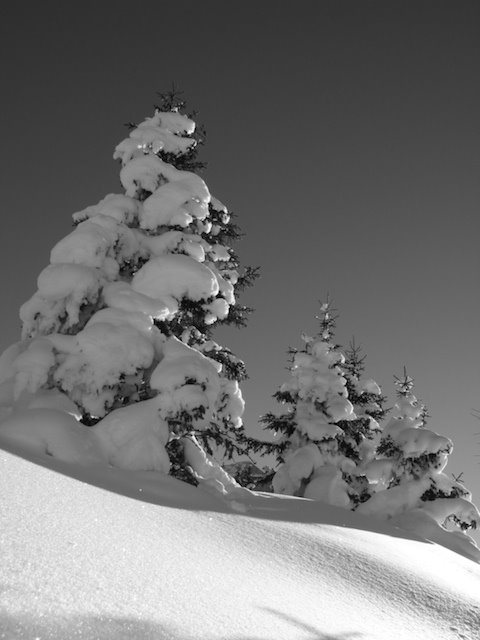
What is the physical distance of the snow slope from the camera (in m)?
2.49

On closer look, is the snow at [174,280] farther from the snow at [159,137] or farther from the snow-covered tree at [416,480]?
the snow-covered tree at [416,480]

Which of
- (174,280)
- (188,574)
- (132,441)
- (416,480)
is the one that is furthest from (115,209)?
(416,480)

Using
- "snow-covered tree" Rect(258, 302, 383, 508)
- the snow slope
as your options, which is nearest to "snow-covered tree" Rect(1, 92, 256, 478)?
the snow slope

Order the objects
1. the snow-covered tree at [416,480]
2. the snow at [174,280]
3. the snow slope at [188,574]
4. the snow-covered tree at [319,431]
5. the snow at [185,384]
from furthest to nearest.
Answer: the snow-covered tree at [319,431], the snow-covered tree at [416,480], the snow at [174,280], the snow at [185,384], the snow slope at [188,574]

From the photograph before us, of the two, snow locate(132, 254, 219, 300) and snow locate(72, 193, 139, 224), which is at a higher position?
snow locate(72, 193, 139, 224)

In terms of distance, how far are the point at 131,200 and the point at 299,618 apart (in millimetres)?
11012

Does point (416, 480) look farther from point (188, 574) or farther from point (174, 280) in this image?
point (188, 574)

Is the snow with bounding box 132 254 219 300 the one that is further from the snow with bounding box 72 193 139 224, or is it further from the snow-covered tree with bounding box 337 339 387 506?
the snow-covered tree with bounding box 337 339 387 506

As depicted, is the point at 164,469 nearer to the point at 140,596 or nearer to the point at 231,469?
the point at 140,596

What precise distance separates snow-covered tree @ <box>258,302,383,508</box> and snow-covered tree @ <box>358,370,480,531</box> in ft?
4.21

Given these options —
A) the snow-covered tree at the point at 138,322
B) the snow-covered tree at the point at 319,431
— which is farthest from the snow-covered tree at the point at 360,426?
the snow-covered tree at the point at 138,322

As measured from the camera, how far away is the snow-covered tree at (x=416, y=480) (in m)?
15.4

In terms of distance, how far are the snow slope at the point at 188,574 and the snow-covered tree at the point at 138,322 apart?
2441 mm

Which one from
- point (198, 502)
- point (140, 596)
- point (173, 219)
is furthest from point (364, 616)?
point (173, 219)
